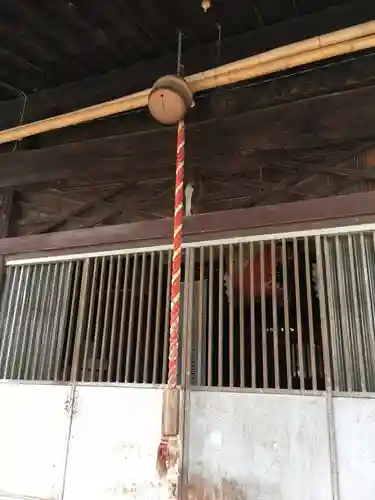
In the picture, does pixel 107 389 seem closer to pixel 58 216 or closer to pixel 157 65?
pixel 58 216

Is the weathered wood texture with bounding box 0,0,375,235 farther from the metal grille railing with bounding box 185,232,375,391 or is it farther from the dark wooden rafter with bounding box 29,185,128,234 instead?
the metal grille railing with bounding box 185,232,375,391

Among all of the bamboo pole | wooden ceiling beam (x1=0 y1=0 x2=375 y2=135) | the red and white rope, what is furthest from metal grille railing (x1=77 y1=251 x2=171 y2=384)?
wooden ceiling beam (x1=0 y1=0 x2=375 y2=135)

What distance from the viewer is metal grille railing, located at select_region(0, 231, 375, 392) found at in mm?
2170

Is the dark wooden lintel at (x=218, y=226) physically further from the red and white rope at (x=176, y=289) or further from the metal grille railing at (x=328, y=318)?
the red and white rope at (x=176, y=289)

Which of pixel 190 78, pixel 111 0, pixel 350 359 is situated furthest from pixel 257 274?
pixel 111 0

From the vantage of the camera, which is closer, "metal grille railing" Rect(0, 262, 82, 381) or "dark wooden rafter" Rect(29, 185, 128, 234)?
"metal grille railing" Rect(0, 262, 82, 381)

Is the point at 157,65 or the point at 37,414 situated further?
the point at 157,65

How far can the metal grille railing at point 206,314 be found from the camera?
217 cm

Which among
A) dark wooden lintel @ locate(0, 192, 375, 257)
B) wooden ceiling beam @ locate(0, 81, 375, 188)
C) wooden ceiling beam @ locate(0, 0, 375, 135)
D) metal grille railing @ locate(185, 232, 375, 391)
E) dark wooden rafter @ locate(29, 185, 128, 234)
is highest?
wooden ceiling beam @ locate(0, 0, 375, 135)

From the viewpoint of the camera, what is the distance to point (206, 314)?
2576 mm

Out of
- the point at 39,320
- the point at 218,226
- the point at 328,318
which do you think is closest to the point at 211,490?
the point at 328,318

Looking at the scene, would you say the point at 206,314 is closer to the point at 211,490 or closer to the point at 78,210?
the point at 211,490

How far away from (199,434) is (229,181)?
5.66 ft

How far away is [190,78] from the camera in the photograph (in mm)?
2396
